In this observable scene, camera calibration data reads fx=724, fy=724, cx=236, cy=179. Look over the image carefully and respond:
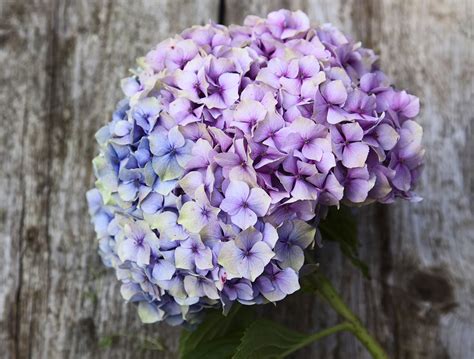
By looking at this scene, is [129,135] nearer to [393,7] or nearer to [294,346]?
[294,346]

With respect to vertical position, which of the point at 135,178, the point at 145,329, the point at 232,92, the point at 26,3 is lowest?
the point at 145,329

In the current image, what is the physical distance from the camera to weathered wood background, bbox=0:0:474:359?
1029 mm

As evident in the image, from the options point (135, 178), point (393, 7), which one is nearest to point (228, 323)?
point (135, 178)

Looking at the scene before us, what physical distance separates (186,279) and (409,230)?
0.41 metres

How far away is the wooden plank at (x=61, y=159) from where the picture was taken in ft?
3.36

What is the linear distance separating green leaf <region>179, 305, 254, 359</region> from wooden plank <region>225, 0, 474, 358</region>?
14 centimetres

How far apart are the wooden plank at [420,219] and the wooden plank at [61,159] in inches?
7.0

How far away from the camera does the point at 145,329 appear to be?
1028 millimetres

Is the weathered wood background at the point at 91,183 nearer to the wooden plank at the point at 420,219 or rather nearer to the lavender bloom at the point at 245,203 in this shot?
the wooden plank at the point at 420,219

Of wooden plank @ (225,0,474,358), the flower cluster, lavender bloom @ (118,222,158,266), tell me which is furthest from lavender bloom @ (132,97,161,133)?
wooden plank @ (225,0,474,358)

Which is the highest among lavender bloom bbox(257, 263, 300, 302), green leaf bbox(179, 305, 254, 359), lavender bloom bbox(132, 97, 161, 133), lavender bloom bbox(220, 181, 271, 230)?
lavender bloom bbox(132, 97, 161, 133)

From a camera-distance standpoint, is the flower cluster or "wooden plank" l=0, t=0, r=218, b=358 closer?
the flower cluster

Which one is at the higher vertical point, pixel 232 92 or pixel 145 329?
pixel 232 92

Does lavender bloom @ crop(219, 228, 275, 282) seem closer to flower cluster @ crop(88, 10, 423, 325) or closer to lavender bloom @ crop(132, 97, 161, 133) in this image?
flower cluster @ crop(88, 10, 423, 325)
